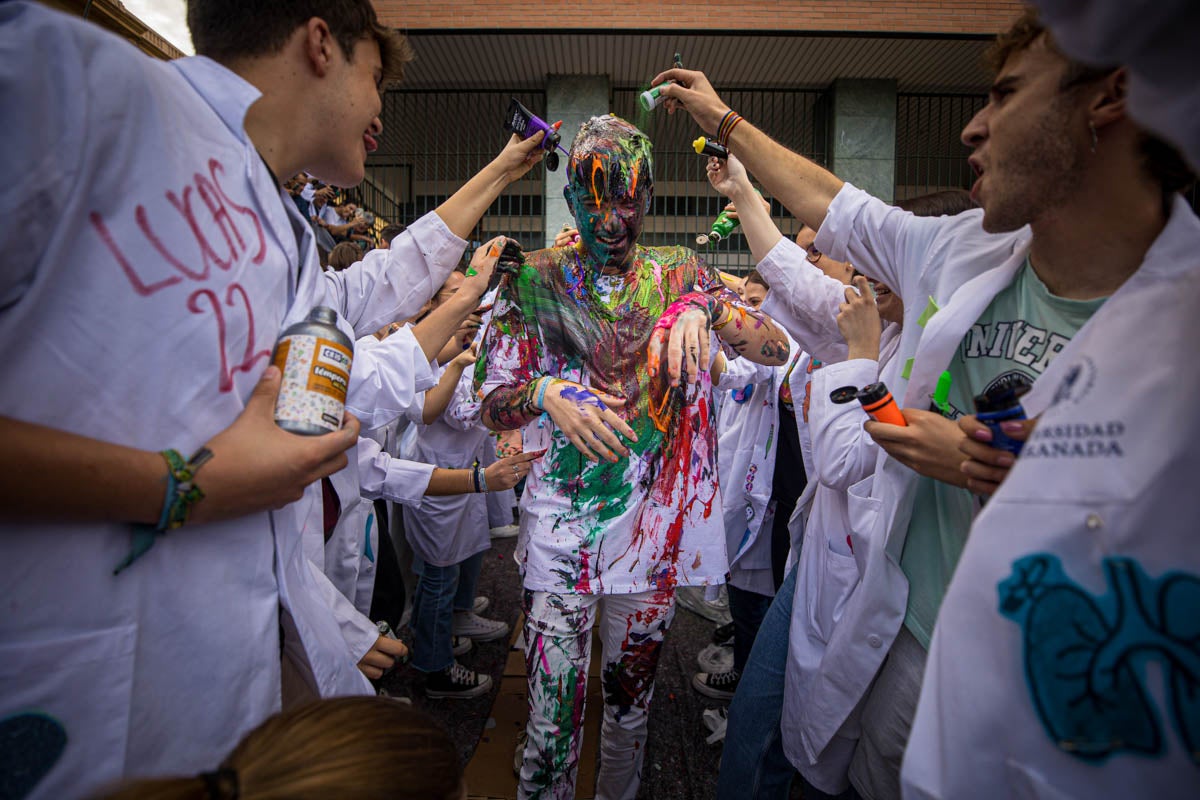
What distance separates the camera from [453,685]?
134 inches

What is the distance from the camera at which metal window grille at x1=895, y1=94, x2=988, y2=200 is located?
9.59 metres

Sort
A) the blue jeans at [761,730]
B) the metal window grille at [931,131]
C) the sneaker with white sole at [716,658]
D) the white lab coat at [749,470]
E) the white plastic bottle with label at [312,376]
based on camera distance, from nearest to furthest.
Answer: the white plastic bottle with label at [312,376]
the blue jeans at [761,730]
the white lab coat at [749,470]
the sneaker with white sole at [716,658]
the metal window grille at [931,131]

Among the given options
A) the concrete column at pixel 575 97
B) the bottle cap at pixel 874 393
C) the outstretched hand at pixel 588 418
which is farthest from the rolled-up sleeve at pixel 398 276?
the concrete column at pixel 575 97

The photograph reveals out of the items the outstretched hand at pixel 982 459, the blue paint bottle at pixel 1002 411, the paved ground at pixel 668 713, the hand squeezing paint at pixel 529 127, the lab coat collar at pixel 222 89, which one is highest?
the hand squeezing paint at pixel 529 127

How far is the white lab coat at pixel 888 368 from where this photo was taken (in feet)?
4.78

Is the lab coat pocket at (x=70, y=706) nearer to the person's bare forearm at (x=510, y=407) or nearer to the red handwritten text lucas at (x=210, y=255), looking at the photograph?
the red handwritten text lucas at (x=210, y=255)

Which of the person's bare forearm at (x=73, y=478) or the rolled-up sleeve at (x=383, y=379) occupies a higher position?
the rolled-up sleeve at (x=383, y=379)

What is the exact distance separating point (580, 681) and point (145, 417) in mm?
1631

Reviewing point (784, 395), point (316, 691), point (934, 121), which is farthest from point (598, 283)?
point (934, 121)

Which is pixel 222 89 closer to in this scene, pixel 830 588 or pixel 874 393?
pixel 874 393

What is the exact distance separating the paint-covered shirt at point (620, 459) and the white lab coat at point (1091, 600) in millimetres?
1363

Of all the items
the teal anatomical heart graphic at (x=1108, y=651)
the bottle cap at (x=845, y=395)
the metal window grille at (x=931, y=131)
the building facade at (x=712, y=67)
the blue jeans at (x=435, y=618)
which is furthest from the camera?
the metal window grille at (x=931, y=131)

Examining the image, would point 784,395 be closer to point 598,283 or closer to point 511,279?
point 598,283

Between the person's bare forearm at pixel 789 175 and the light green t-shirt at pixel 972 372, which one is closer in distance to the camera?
the light green t-shirt at pixel 972 372
